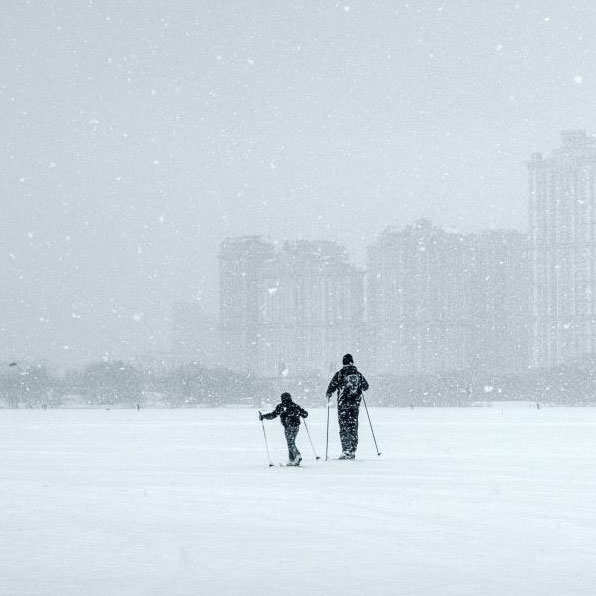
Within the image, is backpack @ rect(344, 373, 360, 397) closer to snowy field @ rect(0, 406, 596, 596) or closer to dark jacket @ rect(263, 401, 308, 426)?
dark jacket @ rect(263, 401, 308, 426)

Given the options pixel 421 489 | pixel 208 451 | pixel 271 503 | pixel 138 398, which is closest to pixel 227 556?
pixel 271 503

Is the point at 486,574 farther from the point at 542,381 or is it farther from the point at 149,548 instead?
the point at 542,381

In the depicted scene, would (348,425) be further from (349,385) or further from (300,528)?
(300,528)

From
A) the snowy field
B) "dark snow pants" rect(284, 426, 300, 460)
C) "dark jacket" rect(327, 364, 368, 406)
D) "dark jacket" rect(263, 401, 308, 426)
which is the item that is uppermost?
"dark jacket" rect(327, 364, 368, 406)

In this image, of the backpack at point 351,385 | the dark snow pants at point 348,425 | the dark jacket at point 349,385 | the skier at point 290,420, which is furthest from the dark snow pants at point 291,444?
the backpack at point 351,385

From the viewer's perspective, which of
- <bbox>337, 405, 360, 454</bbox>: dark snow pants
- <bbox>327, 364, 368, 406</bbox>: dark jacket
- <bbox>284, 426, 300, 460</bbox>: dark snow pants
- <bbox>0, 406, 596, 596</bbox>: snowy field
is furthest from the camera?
<bbox>327, 364, 368, 406</bbox>: dark jacket

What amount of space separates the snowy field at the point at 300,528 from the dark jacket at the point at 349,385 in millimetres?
1073

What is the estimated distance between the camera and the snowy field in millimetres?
7293

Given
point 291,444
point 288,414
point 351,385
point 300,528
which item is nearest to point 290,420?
point 288,414

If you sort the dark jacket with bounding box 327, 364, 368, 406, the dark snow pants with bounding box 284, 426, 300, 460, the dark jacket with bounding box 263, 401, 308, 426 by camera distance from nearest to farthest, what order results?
the dark snow pants with bounding box 284, 426, 300, 460
the dark jacket with bounding box 263, 401, 308, 426
the dark jacket with bounding box 327, 364, 368, 406

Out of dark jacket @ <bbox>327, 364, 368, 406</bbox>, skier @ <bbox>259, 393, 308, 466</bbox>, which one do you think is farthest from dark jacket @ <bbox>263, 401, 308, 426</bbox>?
dark jacket @ <bbox>327, 364, 368, 406</bbox>

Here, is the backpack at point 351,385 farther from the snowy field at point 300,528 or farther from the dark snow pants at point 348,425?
the snowy field at point 300,528

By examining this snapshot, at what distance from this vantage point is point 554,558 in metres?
8.19

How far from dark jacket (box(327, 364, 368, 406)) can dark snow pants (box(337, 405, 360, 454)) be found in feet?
0.32
